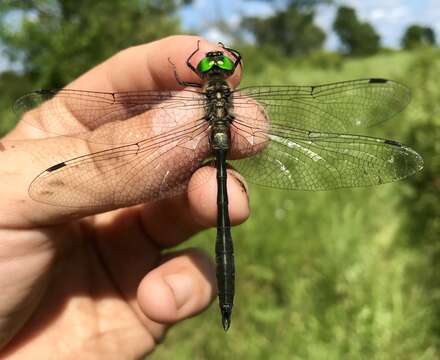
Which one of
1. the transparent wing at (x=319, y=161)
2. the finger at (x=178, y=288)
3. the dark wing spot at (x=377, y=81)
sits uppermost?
the dark wing spot at (x=377, y=81)

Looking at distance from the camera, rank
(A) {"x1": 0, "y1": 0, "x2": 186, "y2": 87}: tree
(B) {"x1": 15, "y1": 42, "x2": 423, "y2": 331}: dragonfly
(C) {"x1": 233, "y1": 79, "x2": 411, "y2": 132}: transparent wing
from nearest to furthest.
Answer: (B) {"x1": 15, "y1": 42, "x2": 423, "y2": 331}: dragonfly < (C) {"x1": 233, "y1": 79, "x2": 411, "y2": 132}: transparent wing < (A) {"x1": 0, "y1": 0, "x2": 186, "y2": 87}: tree

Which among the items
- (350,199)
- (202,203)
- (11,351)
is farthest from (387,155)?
(350,199)

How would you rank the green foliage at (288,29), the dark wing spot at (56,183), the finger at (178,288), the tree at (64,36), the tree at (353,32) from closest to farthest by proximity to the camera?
1. the dark wing spot at (56,183)
2. the finger at (178,288)
3. the tree at (64,36)
4. the tree at (353,32)
5. the green foliage at (288,29)

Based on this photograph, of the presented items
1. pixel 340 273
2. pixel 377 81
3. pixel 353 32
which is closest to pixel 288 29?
pixel 353 32

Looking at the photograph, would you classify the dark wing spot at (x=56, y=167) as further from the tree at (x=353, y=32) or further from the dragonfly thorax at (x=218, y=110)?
the tree at (x=353, y=32)

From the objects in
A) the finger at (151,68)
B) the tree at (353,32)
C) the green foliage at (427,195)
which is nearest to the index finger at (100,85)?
the finger at (151,68)

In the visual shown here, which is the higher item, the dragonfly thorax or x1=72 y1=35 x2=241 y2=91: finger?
x1=72 y1=35 x2=241 y2=91: finger

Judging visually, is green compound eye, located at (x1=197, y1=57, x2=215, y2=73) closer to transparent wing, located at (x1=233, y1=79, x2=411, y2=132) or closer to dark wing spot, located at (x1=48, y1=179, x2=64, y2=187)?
transparent wing, located at (x1=233, y1=79, x2=411, y2=132)

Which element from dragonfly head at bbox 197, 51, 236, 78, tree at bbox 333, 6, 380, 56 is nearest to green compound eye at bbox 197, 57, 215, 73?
dragonfly head at bbox 197, 51, 236, 78
